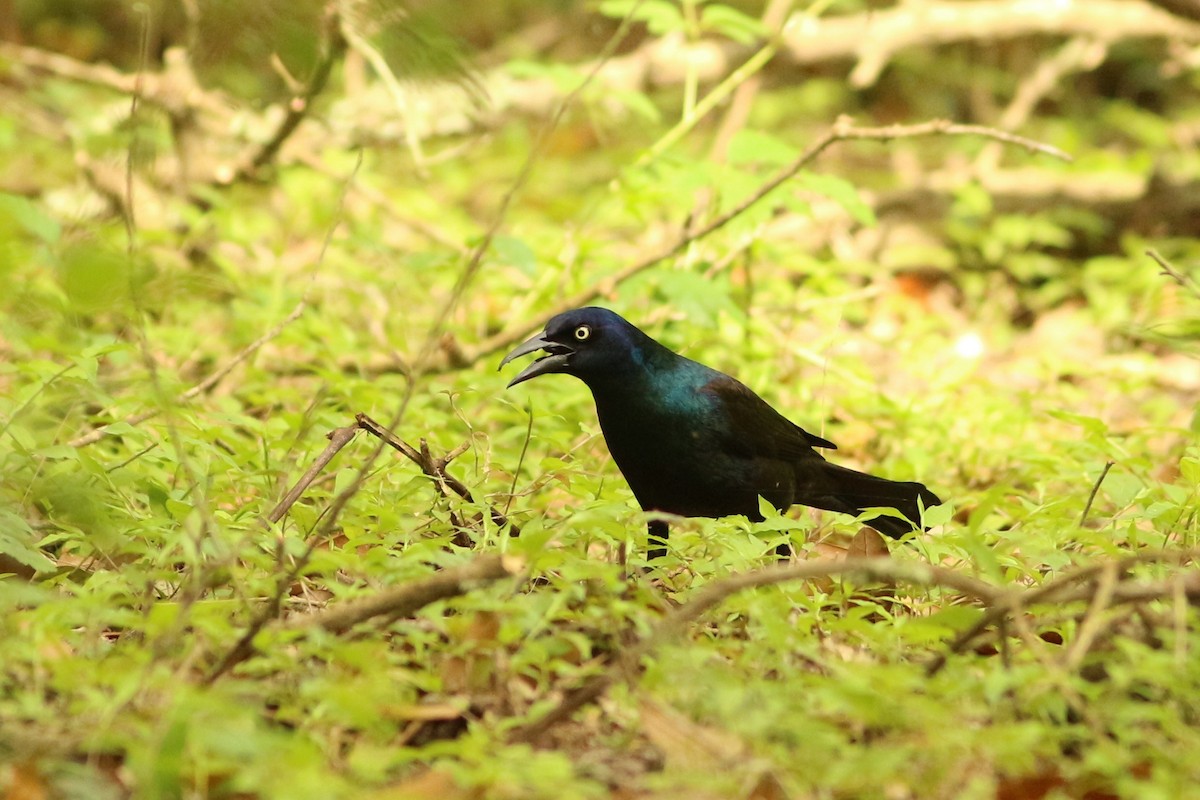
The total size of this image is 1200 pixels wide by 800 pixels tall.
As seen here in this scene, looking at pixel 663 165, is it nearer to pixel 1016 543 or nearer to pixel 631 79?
pixel 631 79

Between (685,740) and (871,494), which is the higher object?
(685,740)

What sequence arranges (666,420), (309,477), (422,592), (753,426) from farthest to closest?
(753,426)
(666,420)
(309,477)
(422,592)

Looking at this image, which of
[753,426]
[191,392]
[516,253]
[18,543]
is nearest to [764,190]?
[516,253]

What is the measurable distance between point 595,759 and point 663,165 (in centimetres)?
336

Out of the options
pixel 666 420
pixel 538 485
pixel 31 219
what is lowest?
pixel 666 420

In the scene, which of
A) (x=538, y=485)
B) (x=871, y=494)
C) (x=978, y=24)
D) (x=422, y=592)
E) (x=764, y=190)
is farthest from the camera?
(x=978, y=24)

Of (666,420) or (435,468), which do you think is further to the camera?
(666,420)

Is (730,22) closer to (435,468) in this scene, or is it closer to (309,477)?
(435,468)

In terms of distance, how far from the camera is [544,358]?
3.89 m

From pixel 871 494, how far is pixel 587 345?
1.07 m

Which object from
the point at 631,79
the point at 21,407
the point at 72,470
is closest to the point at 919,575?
the point at 72,470

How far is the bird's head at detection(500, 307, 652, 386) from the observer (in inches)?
150

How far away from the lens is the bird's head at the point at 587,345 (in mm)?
3812

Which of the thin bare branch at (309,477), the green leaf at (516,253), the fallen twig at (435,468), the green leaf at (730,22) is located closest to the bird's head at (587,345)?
the fallen twig at (435,468)
